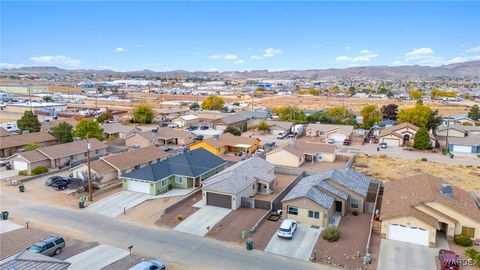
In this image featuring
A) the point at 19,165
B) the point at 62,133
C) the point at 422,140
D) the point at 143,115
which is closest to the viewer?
the point at 19,165

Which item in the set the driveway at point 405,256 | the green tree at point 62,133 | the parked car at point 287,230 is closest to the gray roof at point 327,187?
the parked car at point 287,230

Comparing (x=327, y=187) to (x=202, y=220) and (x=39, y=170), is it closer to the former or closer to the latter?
(x=202, y=220)

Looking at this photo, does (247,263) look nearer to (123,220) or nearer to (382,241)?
(382,241)

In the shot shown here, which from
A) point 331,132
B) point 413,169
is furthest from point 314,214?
point 331,132

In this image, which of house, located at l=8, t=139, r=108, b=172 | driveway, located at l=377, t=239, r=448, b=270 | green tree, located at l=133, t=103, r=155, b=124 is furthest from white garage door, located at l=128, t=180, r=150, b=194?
green tree, located at l=133, t=103, r=155, b=124

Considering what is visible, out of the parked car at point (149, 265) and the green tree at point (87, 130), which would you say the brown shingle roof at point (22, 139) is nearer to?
the green tree at point (87, 130)

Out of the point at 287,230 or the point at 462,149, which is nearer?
the point at 287,230

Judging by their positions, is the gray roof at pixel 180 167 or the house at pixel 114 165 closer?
the gray roof at pixel 180 167
